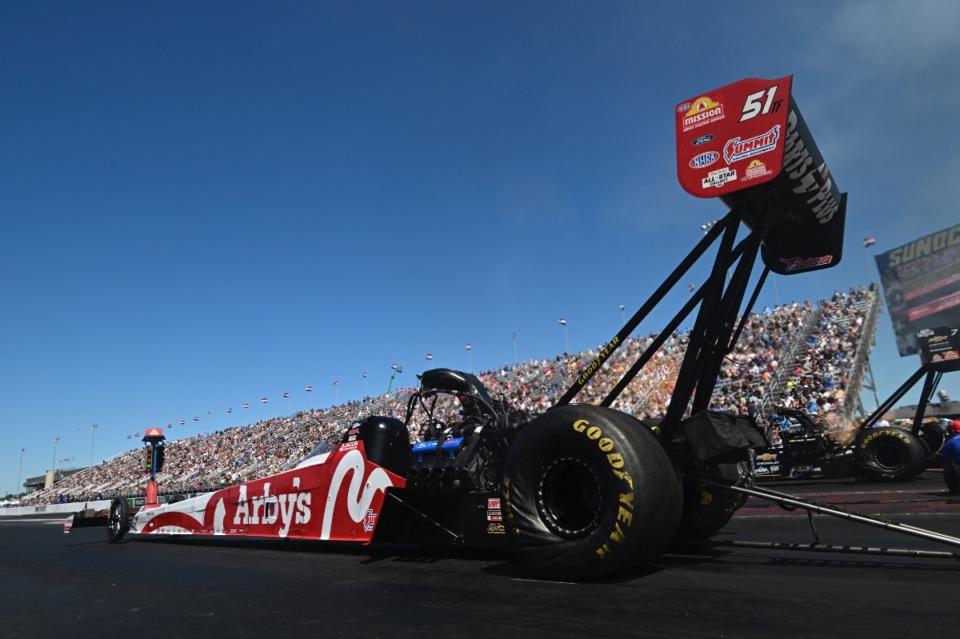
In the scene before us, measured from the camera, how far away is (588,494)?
4695 mm

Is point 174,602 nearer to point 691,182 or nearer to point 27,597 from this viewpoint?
point 27,597

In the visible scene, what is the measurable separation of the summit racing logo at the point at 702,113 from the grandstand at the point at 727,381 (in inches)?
204

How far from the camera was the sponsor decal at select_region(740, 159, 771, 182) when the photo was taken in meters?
4.83

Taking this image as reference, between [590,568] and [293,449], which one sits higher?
[293,449]

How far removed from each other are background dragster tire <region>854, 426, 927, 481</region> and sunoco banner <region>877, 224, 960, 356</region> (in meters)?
15.0

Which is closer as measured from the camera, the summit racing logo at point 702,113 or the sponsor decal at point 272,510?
the summit racing logo at point 702,113

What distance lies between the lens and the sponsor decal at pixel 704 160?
Result: 511 centimetres

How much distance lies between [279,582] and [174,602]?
2.81 ft

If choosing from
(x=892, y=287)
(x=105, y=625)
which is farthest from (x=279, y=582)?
(x=892, y=287)

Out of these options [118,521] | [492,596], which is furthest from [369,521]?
[118,521]

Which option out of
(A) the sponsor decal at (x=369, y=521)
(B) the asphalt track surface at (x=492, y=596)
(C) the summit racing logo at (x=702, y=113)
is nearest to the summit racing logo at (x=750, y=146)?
(C) the summit racing logo at (x=702, y=113)

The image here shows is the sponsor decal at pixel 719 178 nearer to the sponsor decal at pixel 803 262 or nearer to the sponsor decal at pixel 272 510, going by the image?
the sponsor decal at pixel 803 262

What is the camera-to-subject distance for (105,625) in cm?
382

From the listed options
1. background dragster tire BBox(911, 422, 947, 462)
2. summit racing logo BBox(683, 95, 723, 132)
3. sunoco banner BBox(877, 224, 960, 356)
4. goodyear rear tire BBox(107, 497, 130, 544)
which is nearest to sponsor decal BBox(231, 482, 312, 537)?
goodyear rear tire BBox(107, 497, 130, 544)
